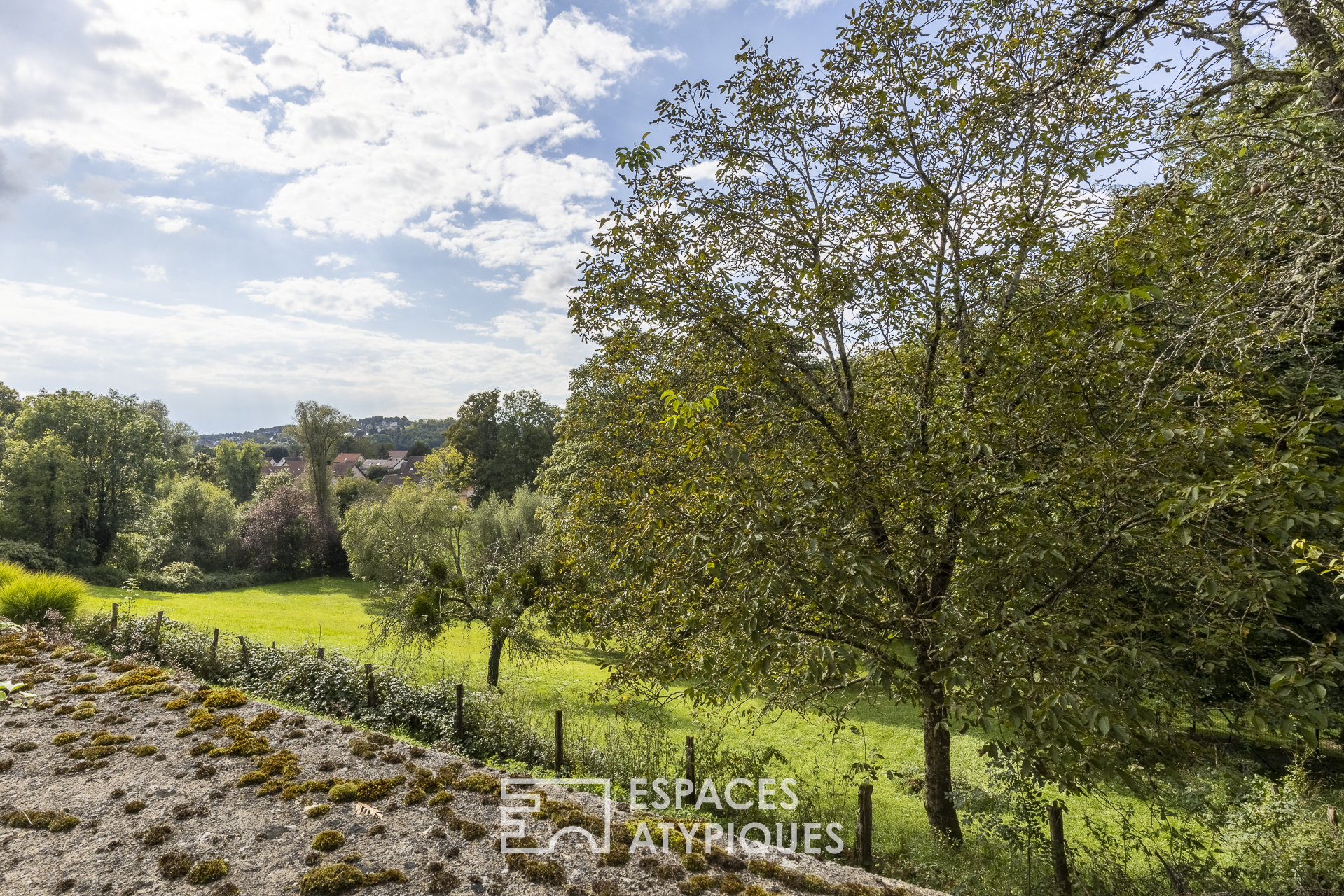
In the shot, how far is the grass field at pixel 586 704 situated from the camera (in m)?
8.49

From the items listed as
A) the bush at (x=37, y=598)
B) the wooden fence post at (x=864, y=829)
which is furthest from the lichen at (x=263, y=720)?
the bush at (x=37, y=598)

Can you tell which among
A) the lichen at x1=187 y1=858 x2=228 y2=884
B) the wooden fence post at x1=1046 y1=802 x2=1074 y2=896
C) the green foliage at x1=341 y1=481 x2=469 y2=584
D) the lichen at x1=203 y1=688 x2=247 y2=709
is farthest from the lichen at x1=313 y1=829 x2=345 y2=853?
the green foliage at x1=341 y1=481 x2=469 y2=584

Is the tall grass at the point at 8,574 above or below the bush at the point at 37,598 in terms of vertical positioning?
above

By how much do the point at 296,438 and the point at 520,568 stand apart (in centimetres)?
3107

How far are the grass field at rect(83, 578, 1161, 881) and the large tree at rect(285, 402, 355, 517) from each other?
10621 millimetres

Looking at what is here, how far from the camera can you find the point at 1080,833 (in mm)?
7301

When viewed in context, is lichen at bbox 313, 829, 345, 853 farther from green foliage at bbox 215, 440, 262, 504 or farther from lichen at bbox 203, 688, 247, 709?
green foliage at bbox 215, 440, 262, 504

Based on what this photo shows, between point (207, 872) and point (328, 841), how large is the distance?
2.90 feet

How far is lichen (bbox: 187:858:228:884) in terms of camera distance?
4797 millimetres

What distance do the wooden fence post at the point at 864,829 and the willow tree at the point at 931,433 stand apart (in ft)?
2.99

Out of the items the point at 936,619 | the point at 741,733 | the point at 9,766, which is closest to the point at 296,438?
the point at 9,766

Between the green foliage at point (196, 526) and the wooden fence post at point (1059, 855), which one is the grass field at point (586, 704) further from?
the green foliage at point (196, 526)

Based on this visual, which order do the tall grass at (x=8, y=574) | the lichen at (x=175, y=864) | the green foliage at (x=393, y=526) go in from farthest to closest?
1. the green foliage at (x=393, y=526)
2. the tall grass at (x=8, y=574)
3. the lichen at (x=175, y=864)

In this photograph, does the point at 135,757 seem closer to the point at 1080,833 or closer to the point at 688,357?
the point at 688,357
